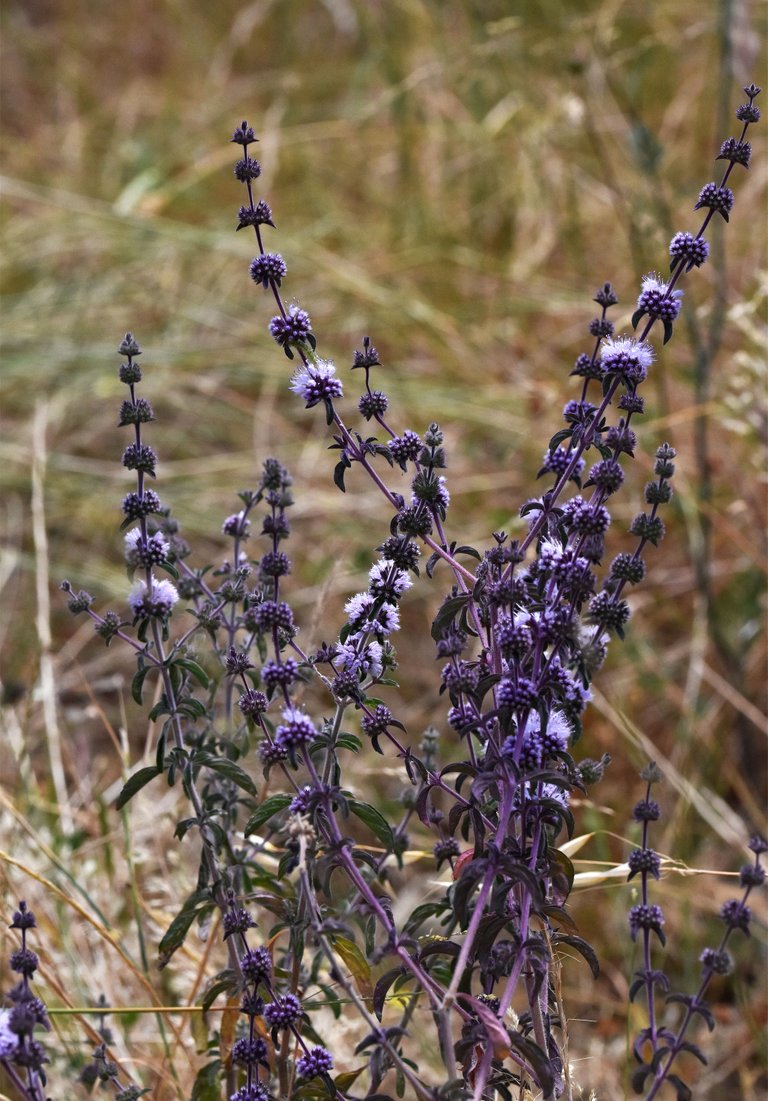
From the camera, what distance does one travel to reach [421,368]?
3965 mm

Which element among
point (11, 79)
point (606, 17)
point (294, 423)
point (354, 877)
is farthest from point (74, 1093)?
point (11, 79)

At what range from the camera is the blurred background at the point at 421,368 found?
8.28 feet

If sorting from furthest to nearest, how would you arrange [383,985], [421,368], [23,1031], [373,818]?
[421,368] → [373,818] → [383,985] → [23,1031]

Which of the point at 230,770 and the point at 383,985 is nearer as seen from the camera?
the point at 383,985

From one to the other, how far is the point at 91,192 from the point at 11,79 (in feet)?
5.00

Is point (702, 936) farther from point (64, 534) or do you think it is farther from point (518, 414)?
point (64, 534)

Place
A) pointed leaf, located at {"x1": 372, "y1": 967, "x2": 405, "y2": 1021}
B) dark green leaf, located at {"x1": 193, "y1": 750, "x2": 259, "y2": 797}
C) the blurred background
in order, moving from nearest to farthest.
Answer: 1. pointed leaf, located at {"x1": 372, "y1": 967, "x2": 405, "y2": 1021}
2. dark green leaf, located at {"x1": 193, "y1": 750, "x2": 259, "y2": 797}
3. the blurred background

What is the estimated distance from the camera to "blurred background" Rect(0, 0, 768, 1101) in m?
2.52

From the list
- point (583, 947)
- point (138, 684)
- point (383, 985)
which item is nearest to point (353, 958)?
point (383, 985)

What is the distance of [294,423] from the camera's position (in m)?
4.07

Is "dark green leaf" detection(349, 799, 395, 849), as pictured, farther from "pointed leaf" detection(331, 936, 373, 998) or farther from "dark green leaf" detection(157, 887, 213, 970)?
"dark green leaf" detection(157, 887, 213, 970)

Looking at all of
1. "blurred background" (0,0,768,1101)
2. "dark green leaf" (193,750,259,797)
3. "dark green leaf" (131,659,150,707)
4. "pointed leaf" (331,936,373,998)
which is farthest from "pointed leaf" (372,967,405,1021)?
"blurred background" (0,0,768,1101)

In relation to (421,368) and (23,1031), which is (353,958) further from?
(421,368)

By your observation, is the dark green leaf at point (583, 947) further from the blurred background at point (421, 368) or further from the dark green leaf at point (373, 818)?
the blurred background at point (421, 368)
